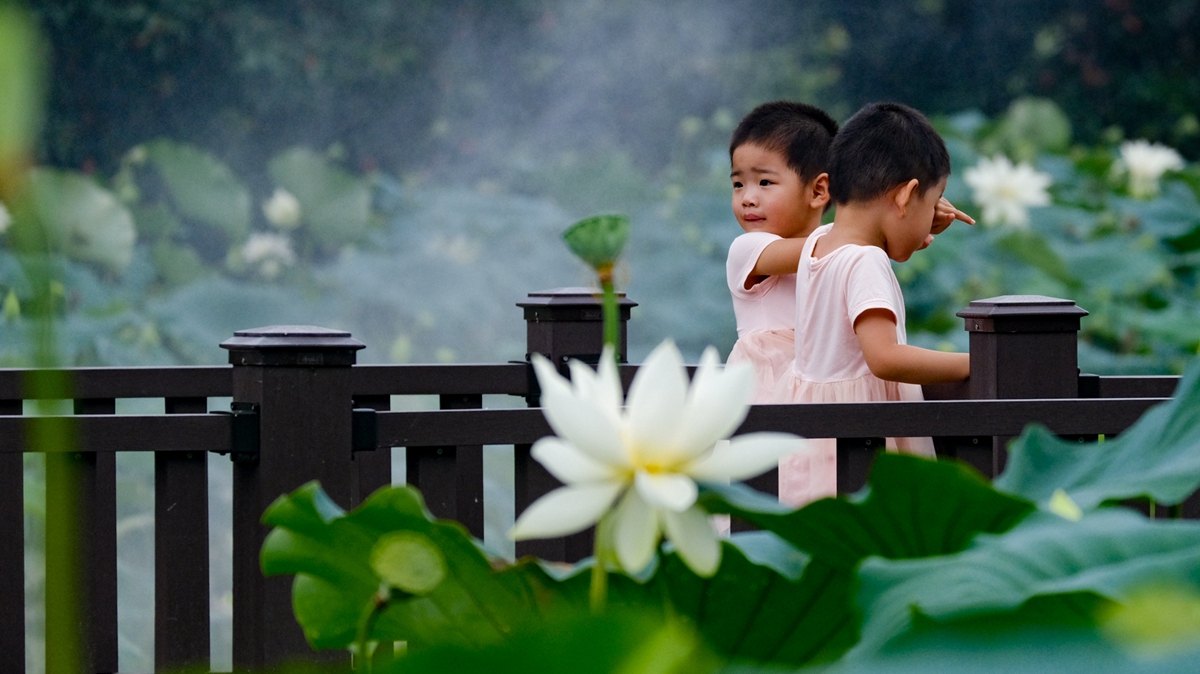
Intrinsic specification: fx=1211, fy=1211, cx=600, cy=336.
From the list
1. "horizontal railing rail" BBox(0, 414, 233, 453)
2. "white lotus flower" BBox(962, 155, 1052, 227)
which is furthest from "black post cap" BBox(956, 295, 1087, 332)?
"white lotus flower" BBox(962, 155, 1052, 227)

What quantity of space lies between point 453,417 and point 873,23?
6180 mm

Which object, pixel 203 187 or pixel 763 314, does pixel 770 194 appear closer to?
pixel 763 314

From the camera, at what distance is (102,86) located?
234 inches

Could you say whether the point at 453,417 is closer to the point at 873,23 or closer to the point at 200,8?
the point at 200,8

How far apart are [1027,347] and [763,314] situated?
472mm

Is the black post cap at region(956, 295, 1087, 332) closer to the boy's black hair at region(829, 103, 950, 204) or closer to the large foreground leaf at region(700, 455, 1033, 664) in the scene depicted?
the boy's black hair at region(829, 103, 950, 204)

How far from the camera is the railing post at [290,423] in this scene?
1.38 m

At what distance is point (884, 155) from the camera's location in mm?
1731

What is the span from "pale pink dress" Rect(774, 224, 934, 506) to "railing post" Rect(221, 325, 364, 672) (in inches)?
25.9

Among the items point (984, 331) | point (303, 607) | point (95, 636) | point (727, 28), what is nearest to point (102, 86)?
point (727, 28)

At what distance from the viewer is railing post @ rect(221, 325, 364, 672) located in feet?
4.54

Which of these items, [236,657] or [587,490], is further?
[236,657]

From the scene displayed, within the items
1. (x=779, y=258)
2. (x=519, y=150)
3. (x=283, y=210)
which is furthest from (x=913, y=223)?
(x=519, y=150)

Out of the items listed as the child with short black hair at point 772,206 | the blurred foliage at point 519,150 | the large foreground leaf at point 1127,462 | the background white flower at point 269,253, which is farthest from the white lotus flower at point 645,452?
the background white flower at point 269,253
